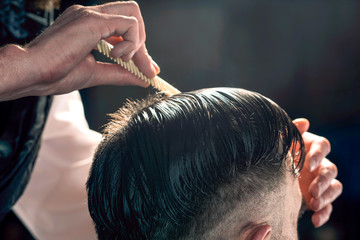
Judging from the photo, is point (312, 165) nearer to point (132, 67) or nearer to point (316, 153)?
point (316, 153)

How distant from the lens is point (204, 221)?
872mm

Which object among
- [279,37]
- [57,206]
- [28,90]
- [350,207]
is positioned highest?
[28,90]

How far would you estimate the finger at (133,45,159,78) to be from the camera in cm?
107

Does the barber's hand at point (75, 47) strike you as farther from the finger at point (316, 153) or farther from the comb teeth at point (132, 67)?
the finger at point (316, 153)

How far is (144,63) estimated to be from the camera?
107 centimetres

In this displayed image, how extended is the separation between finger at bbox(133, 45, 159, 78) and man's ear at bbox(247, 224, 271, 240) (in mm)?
487

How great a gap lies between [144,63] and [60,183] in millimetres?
875

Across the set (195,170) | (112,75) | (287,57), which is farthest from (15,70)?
(287,57)

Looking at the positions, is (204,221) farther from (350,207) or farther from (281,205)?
(350,207)

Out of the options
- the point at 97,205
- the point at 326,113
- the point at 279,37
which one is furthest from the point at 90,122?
the point at 97,205

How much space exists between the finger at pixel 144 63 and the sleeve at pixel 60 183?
61 cm

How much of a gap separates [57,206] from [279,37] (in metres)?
1.65

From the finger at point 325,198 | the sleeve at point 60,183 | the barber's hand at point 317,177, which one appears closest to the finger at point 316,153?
the barber's hand at point 317,177

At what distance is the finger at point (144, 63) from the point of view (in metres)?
1.07
